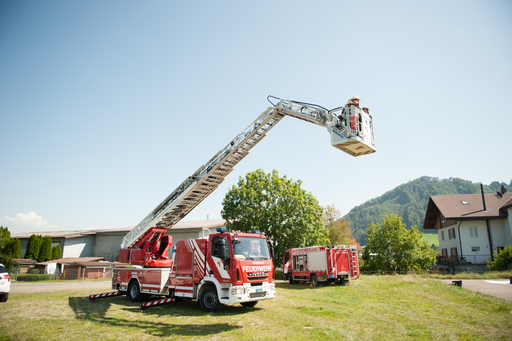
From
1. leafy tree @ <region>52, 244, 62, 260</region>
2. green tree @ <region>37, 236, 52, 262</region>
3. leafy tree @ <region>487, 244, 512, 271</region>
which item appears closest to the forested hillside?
leafy tree @ <region>487, 244, 512, 271</region>

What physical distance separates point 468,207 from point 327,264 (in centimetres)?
2996

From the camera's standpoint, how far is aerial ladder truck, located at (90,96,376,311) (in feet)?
34.6

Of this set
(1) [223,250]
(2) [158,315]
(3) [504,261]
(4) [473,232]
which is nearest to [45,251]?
(2) [158,315]

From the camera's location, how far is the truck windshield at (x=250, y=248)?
1099cm

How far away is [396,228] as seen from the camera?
33.2 m

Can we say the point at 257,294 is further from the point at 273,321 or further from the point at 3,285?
the point at 3,285

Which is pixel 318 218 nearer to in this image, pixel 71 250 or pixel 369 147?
pixel 369 147

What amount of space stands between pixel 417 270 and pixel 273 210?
1697 cm

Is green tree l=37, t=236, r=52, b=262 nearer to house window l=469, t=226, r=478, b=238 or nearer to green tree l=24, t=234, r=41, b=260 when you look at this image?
green tree l=24, t=234, r=41, b=260

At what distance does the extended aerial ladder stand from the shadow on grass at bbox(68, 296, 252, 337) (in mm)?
2724

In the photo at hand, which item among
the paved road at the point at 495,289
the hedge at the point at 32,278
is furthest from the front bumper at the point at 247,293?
the hedge at the point at 32,278

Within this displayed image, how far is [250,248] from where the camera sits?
11.4 m

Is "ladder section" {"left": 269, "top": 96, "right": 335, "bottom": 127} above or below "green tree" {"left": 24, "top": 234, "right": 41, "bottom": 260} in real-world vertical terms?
above

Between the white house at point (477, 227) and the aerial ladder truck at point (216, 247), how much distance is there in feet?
114
